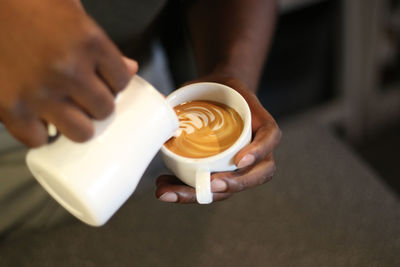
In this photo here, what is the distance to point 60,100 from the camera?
0.38m

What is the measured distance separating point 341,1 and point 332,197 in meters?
0.89

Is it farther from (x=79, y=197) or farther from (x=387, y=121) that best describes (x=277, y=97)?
(x=79, y=197)

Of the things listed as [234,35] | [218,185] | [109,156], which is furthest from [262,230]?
[234,35]

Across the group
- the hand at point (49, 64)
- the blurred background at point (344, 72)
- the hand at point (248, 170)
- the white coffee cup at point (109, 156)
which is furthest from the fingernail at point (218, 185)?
the blurred background at point (344, 72)

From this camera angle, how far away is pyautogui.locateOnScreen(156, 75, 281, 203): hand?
0.54m

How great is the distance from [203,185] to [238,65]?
338mm

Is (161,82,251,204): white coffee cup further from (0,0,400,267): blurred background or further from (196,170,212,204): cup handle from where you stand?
(0,0,400,267): blurred background

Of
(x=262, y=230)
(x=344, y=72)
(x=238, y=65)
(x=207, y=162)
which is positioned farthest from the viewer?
(x=344, y=72)

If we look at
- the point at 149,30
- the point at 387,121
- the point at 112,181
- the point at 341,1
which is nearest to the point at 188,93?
the point at 112,181

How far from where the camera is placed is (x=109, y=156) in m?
0.45

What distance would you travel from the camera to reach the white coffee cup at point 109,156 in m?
0.44

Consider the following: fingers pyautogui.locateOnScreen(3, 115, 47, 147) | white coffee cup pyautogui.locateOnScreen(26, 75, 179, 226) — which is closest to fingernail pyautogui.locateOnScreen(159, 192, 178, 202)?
white coffee cup pyautogui.locateOnScreen(26, 75, 179, 226)

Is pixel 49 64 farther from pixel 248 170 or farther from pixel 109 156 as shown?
pixel 248 170

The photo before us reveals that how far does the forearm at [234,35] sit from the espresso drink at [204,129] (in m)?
0.16
